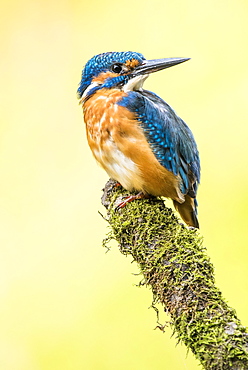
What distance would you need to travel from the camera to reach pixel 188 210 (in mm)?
3643

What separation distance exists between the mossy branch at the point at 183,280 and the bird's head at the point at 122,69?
2.70ft

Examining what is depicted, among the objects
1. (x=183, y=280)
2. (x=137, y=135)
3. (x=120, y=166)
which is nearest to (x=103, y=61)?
(x=137, y=135)

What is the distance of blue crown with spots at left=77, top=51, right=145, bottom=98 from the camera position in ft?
11.7

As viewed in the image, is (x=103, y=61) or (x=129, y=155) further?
(x=103, y=61)

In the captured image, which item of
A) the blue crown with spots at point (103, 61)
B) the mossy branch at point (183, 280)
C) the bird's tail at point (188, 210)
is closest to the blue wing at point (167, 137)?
the bird's tail at point (188, 210)

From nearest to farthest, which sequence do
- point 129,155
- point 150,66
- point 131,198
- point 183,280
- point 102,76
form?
point 183,280, point 131,198, point 129,155, point 150,66, point 102,76

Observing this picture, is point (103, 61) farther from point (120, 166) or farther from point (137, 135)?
point (120, 166)

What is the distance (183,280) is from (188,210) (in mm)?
1285

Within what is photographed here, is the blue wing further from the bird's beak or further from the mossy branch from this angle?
the mossy branch

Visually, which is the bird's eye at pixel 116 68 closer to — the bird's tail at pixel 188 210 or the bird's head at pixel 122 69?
the bird's head at pixel 122 69

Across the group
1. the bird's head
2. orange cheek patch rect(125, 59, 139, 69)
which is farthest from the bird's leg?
orange cheek patch rect(125, 59, 139, 69)

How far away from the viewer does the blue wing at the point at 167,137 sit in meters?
3.38

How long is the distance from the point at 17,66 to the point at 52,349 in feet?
9.90

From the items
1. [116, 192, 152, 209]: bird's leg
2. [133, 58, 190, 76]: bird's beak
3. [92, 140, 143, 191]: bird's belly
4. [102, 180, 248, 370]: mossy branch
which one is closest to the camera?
[102, 180, 248, 370]: mossy branch
